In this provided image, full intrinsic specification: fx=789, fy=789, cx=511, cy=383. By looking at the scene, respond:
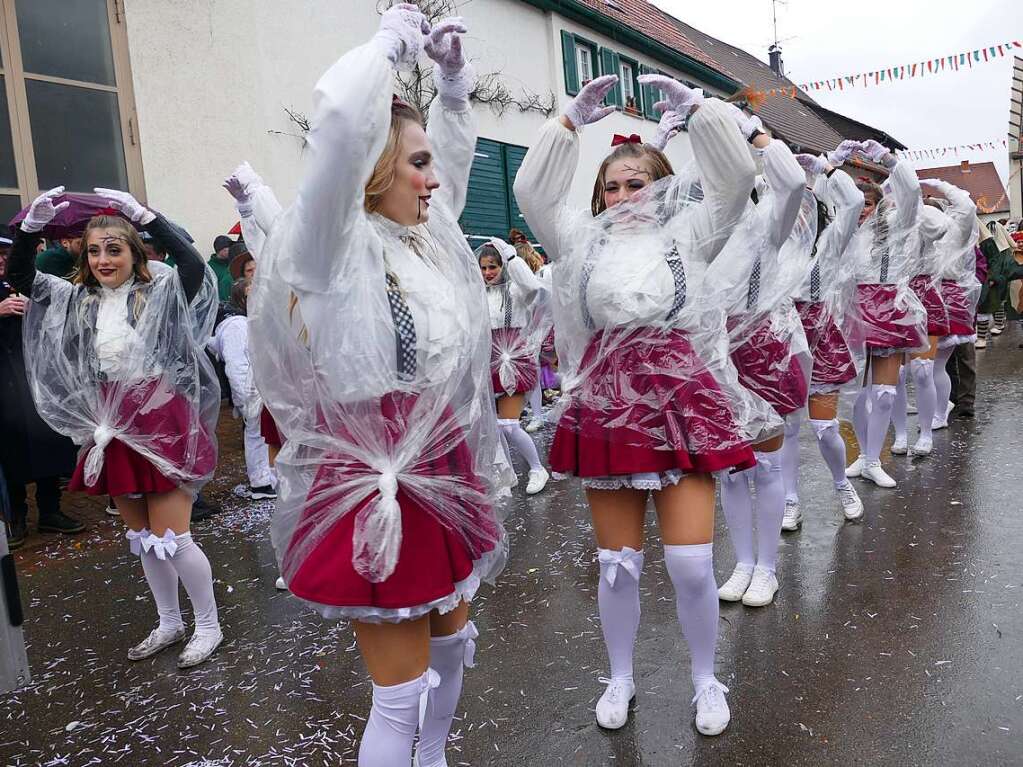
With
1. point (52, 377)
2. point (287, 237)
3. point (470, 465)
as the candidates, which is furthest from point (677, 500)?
point (52, 377)

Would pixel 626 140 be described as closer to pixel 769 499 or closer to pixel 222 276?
pixel 769 499

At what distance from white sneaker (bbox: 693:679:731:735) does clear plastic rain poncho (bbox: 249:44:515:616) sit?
3.46 ft

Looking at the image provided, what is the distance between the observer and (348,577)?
1.64 metres

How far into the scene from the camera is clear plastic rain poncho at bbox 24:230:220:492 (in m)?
3.14

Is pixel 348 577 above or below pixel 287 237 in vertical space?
below

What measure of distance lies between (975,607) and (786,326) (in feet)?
4.51

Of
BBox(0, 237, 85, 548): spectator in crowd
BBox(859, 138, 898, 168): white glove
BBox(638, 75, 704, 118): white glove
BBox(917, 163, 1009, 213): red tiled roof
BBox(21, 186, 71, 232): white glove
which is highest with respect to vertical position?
BBox(917, 163, 1009, 213): red tiled roof

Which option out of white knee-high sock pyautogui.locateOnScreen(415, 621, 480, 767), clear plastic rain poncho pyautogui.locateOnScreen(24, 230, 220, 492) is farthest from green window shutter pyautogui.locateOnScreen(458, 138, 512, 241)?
white knee-high sock pyautogui.locateOnScreen(415, 621, 480, 767)

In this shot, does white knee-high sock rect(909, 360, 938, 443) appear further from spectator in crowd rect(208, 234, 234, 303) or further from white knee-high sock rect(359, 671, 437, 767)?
spectator in crowd rect(208, 234, 234, 303)

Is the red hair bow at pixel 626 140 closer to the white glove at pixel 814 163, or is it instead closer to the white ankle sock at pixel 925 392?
the white glove at pixel 814 163

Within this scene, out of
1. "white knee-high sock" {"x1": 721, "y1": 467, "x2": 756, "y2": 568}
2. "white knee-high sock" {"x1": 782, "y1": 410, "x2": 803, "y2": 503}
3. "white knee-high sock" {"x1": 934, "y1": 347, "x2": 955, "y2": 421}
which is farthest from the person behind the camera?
"white knee-high sock" {"x1": 934, "y1": 347, "x2": 955, "y2": 421}

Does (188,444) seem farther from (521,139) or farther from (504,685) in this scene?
(521,139)

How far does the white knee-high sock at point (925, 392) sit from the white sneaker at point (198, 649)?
509 centimetres

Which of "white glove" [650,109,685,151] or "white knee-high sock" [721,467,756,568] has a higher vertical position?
"white glove" [650,109,685,151]
